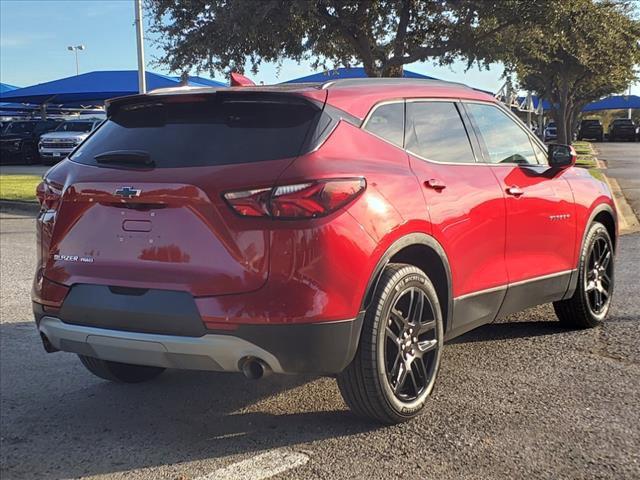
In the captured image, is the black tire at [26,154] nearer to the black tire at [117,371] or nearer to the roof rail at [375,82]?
the black tire at [117,371]

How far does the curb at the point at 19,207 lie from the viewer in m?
13.8

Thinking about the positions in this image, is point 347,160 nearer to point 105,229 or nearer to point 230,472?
point 105,229

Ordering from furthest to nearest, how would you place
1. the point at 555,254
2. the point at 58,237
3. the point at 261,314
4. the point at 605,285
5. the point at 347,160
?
the point at 605,285
the point at 555,254
the point at 58,237
the point at 347,160
the point at 261,314

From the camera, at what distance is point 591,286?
18.0 feet

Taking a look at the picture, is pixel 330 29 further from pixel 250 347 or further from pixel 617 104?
pixel 617 104

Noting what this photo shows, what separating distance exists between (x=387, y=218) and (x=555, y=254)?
2.01 metres

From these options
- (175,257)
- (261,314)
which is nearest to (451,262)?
(261,314)

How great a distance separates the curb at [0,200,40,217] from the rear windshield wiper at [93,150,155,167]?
1081cm

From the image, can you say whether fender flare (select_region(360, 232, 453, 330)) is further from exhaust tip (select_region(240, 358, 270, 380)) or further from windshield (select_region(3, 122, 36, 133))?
windshield (select_region(3, 122, 36, 133))

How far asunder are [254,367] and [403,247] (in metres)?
0.95

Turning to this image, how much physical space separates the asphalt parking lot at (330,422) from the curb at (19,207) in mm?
9284

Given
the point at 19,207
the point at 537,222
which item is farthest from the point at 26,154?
the point at 537,222

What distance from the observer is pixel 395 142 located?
3.80m

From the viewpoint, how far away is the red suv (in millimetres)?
3141
